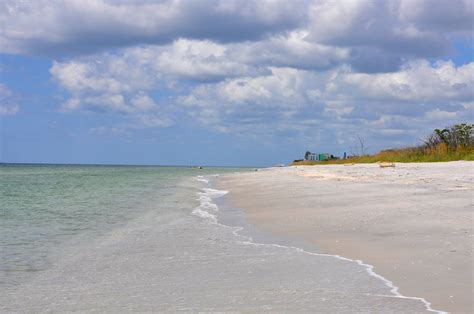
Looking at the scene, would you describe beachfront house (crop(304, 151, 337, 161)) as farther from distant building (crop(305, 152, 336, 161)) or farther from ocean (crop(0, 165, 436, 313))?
ocean (crop(0, 165, 436, 313))

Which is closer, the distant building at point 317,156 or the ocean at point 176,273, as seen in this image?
the ocean at point 176,273

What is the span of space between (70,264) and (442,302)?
5.37 metres

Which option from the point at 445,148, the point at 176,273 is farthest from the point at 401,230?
the point at 445,148

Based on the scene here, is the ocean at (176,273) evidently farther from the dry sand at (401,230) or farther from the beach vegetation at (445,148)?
the beach vegetation at (445,148)

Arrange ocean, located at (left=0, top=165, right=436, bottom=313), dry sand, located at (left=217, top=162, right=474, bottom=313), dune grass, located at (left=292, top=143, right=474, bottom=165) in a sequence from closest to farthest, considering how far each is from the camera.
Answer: ocean, located at (left=0, top=165, right=436, bottom=313), dry sand, located at (left=217, top=162, right=474, bottom=313), dune grass, located at (left=292, top=143, right=474, bottom=165)

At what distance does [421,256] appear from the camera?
7.15 m

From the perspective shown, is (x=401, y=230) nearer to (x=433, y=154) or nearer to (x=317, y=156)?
(x=433, y=154)

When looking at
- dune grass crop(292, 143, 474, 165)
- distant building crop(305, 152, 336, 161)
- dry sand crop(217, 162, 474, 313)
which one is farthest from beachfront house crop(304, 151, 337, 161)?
dry sand crop(217, 162, 474, 313)

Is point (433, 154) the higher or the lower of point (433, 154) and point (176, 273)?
the higher

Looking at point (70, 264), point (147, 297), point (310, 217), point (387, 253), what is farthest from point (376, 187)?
point (147, 297)

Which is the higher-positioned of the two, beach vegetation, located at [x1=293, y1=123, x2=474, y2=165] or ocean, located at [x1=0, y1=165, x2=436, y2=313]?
beach vegetation, located at [x1=293, y1=123, x2=474, y2=165]

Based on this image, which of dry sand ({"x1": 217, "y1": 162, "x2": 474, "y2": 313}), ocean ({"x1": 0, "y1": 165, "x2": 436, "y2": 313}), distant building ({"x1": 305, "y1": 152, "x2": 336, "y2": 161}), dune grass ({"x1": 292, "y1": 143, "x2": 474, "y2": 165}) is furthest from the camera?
distant building ({"x1": 305, "y1": 152, "x2": 336, "y2": 161})

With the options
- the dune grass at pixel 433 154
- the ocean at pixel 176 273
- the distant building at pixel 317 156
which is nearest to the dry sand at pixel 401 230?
the ocean at pixel 176 273

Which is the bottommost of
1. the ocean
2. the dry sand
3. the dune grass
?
the ocean
